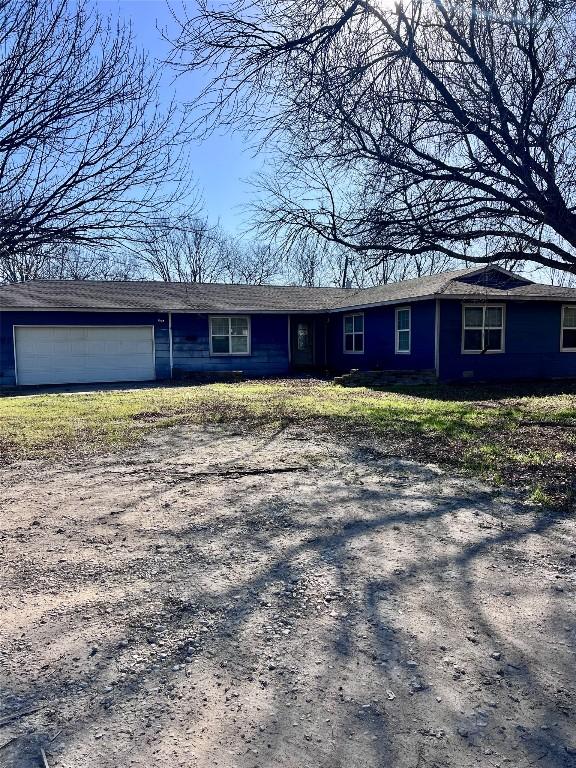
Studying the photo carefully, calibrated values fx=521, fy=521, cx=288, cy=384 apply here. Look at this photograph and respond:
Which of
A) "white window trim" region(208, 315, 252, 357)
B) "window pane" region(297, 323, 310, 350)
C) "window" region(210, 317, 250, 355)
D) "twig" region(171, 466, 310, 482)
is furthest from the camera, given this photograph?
"window pane" region(297, 323, 310, 350)

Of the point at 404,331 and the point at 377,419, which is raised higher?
the point at 404,331

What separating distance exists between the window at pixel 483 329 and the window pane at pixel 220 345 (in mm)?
7909

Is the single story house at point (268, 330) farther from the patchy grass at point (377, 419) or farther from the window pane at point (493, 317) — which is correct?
the patchy grass at point (377, 419)

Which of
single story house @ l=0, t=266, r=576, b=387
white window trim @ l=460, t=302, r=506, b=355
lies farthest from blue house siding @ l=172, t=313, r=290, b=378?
white window trim @ l=460, t=302, r=506, b=355

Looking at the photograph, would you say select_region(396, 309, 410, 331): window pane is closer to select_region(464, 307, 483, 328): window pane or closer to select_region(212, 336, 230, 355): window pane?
select_region(464, 307, 483, 328): window pane

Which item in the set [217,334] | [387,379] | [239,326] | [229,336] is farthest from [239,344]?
[387,379]

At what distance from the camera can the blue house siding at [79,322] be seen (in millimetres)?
15586

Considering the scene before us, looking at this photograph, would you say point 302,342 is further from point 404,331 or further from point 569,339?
point 569,339

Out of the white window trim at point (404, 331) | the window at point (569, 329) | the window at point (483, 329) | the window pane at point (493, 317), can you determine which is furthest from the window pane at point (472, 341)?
the window at point (569, 329)

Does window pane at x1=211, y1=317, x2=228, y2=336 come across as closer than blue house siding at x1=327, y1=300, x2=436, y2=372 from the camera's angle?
No

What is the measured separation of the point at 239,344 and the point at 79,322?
528 cm

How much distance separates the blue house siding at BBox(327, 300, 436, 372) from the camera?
14.8 m

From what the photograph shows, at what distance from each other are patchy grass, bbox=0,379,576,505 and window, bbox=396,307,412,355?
2.33 meters

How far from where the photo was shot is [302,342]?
20.3 meters
